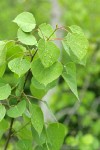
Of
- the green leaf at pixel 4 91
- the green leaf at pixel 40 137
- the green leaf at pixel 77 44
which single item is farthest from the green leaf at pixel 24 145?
the green leaf at pixel 77 44

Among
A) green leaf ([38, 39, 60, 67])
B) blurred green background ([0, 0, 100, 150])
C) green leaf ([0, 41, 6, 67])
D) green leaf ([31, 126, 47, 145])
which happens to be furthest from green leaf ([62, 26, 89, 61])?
blurred green background ([0, 0, 100, 150])

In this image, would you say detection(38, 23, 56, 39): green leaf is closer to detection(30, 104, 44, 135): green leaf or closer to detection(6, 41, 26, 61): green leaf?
detection(6, 41, 26, 61): green leaf

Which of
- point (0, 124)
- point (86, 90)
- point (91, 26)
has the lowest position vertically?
point (86, 90)

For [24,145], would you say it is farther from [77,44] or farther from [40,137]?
[77,44]

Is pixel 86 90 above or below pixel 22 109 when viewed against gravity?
below

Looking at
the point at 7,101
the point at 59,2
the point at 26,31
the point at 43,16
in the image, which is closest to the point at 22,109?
the point at 7,101

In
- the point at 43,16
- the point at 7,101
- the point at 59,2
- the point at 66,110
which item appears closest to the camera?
the point at 7,101

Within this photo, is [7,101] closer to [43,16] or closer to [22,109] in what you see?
[22,109]
